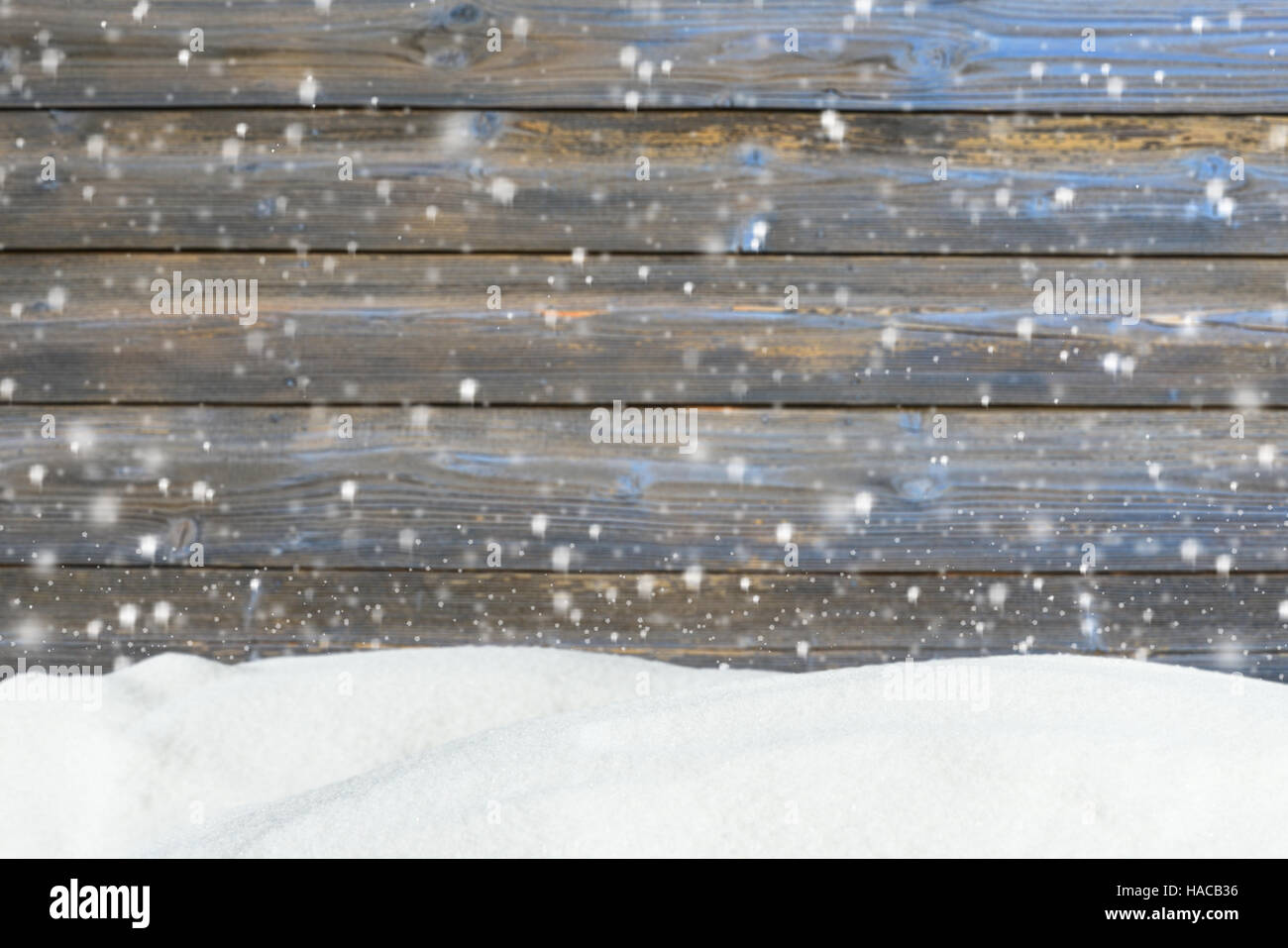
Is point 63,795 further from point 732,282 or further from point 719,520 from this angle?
point 732,282

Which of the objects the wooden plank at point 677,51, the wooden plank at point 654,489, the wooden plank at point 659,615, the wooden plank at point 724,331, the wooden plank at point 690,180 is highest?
the wooden plank at point 677,51

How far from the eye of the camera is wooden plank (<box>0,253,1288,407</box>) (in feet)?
5.08

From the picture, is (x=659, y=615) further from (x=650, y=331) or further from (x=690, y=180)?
(x=690, y=180)

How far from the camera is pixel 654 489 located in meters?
1.57

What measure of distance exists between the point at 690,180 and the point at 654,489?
0.48m

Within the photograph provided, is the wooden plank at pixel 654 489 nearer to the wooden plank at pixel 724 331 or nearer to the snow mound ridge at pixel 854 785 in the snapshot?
the wooden plank at pixel 724 331

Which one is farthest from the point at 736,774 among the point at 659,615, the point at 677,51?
the point at 677,51

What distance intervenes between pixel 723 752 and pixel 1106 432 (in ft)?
3.59

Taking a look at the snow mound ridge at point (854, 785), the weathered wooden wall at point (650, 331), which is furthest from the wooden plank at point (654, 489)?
the snow mound ridge at point (854, 785)

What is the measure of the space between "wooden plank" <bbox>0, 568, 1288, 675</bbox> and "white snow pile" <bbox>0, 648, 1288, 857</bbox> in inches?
14.4

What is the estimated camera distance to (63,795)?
3.42 ft

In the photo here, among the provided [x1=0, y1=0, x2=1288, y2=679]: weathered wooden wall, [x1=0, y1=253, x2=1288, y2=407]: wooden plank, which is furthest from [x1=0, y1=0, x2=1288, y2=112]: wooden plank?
[x1=0, y1=253, x2=1288, y2=407]: wooden plank

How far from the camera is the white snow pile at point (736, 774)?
2.08 ft

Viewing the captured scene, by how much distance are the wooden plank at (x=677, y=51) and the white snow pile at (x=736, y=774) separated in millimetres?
947
